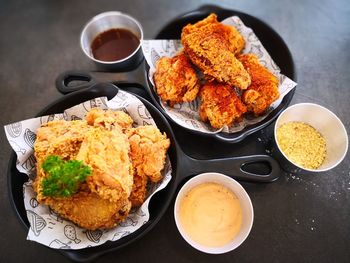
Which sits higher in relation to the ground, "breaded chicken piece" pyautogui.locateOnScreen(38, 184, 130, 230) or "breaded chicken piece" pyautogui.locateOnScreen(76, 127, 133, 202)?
"breaded chicken piece" pyautogui.locateOnScreen(76, 127, 133, 202)

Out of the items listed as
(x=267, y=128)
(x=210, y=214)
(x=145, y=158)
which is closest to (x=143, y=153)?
(x=145, y=158)

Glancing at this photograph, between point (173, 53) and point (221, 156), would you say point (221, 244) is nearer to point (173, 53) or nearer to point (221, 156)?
point (221, 156)

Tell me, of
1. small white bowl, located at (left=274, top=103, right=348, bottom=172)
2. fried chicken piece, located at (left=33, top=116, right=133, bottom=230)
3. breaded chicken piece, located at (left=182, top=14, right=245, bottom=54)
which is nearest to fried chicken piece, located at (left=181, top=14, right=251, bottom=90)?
breaded chicken piece, located at (left=182, top=14, right=245, bottom=54)

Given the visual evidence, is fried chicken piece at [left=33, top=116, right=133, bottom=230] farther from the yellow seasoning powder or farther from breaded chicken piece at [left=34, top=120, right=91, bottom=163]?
the yellow seasoning powder

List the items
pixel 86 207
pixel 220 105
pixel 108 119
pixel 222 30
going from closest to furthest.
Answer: pixel 86 207 < pixel 108 119 < pixel 220 105 < pixel 222 30

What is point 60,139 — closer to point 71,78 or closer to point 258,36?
point 71,78

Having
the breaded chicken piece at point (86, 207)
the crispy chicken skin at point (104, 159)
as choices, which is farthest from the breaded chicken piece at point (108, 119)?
the breaded chicken piece at point (86, 207)
